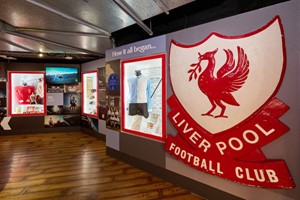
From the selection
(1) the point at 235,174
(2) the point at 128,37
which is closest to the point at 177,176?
(1) the point at 235,174

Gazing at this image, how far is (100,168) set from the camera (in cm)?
428

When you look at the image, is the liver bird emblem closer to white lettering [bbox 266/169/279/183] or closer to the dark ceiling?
white lettering [bbox 266/169/279/183]

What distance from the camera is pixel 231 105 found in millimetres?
2631

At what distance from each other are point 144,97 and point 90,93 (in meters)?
4.11

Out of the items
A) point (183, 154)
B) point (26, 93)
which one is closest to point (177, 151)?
point (183, 154)

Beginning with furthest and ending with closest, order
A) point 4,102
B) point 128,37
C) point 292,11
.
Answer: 1. point 4,102
2. point 128,37
3. point 292,11

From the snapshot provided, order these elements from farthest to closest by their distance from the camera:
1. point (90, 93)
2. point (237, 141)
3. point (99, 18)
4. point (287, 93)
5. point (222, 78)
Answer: point (90, 93) → point (99, 18) → point (222, 78) → point (237, 141) → point (287, 93)

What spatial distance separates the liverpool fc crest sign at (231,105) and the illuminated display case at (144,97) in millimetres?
312

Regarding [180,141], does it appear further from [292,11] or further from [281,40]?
[292,11]

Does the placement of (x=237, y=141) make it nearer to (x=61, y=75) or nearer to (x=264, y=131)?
(x=264, y=131)

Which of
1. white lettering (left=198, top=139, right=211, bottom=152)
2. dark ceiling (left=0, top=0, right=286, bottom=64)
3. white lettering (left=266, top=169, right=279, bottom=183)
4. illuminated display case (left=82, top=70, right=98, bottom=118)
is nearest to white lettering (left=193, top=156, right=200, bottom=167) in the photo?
white lettering (left=198, top=139, right=211, bottom=152)

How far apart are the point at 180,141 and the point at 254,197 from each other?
45.9 inches

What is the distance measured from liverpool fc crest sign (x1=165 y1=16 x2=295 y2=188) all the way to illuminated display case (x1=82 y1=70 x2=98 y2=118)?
14.6 feet

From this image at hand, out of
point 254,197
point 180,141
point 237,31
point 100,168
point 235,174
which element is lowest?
point 100,168
